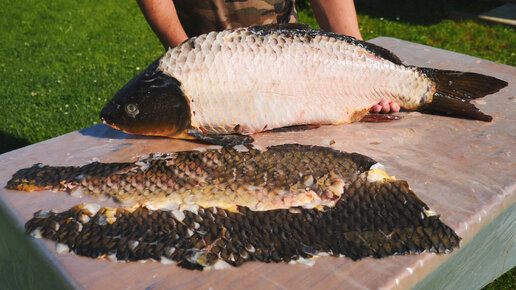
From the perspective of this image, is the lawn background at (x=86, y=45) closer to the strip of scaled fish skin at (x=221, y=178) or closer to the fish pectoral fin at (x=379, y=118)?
the strip of scaled fish skin at (x=221, y=178)

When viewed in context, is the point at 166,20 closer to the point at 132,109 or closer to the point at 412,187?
the point at 132,109

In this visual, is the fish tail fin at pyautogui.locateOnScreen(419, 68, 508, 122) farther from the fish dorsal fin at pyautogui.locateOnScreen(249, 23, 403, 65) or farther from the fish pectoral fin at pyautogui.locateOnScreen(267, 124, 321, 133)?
the fish pectoral fin at pyautogui.locateOnScreen(267, 124, 321, 133)

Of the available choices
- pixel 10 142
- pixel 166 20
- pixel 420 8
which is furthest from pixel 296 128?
pixel 420 8

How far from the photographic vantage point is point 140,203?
1.70m

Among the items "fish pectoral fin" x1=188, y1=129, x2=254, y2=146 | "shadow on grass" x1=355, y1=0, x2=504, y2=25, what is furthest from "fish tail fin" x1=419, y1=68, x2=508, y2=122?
"shadow on grass" x1=355, y1=0, x2=504, y2=25

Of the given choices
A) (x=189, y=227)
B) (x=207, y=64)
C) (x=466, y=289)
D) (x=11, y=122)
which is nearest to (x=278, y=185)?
(x=189, y=227)

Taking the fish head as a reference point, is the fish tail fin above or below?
below

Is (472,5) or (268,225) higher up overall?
(268,225)

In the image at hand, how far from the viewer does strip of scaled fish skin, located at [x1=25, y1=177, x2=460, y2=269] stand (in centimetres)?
147

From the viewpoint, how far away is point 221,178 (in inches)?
71.0

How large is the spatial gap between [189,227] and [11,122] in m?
3.78

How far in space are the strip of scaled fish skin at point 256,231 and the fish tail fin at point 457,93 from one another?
0.75 meters

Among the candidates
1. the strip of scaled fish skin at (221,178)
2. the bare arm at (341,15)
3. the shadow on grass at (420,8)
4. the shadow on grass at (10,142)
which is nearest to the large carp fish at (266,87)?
the strip of scaled fish skin at (221,178)

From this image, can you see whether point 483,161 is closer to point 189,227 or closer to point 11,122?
point 189,227
